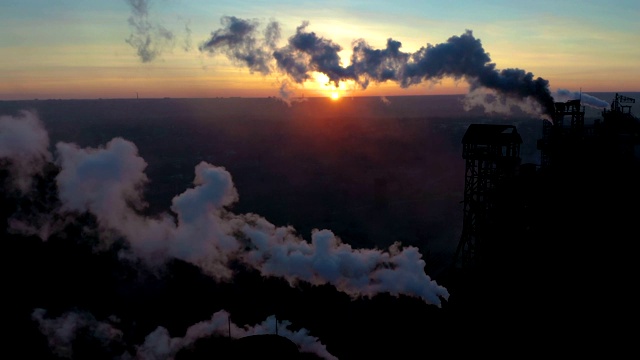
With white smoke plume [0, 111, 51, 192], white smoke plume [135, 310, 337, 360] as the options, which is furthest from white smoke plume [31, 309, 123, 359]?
white smoke plume [0, 111, 51, 192]

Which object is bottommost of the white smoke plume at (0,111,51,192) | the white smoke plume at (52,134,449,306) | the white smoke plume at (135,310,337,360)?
the white smoke plume at (135,310,337,360)

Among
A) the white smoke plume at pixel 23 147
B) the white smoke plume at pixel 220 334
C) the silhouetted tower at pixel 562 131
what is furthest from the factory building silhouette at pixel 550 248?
the white smoke plume at pixel 23 147

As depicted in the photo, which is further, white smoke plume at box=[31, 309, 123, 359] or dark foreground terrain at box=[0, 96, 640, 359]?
white smoke plume at box=[31, 309, 123, 359]

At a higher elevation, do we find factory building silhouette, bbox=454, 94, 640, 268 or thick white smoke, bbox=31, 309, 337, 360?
factory building silhouette, bbox=454, 94, 640, 268

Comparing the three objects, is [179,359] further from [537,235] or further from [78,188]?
[537,235]

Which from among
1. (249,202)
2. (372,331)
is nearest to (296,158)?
(249,202)

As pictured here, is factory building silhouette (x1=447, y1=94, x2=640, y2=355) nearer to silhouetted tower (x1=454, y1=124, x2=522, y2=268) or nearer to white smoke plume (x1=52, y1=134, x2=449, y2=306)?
silhouetted tower (x1=454, y1=124, x2=522, y2=268)

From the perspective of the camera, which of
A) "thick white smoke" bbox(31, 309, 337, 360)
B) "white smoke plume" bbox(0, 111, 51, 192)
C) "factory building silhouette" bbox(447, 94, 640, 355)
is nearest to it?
"factory building silhouette" bbox(447, 94, 640, 355)
